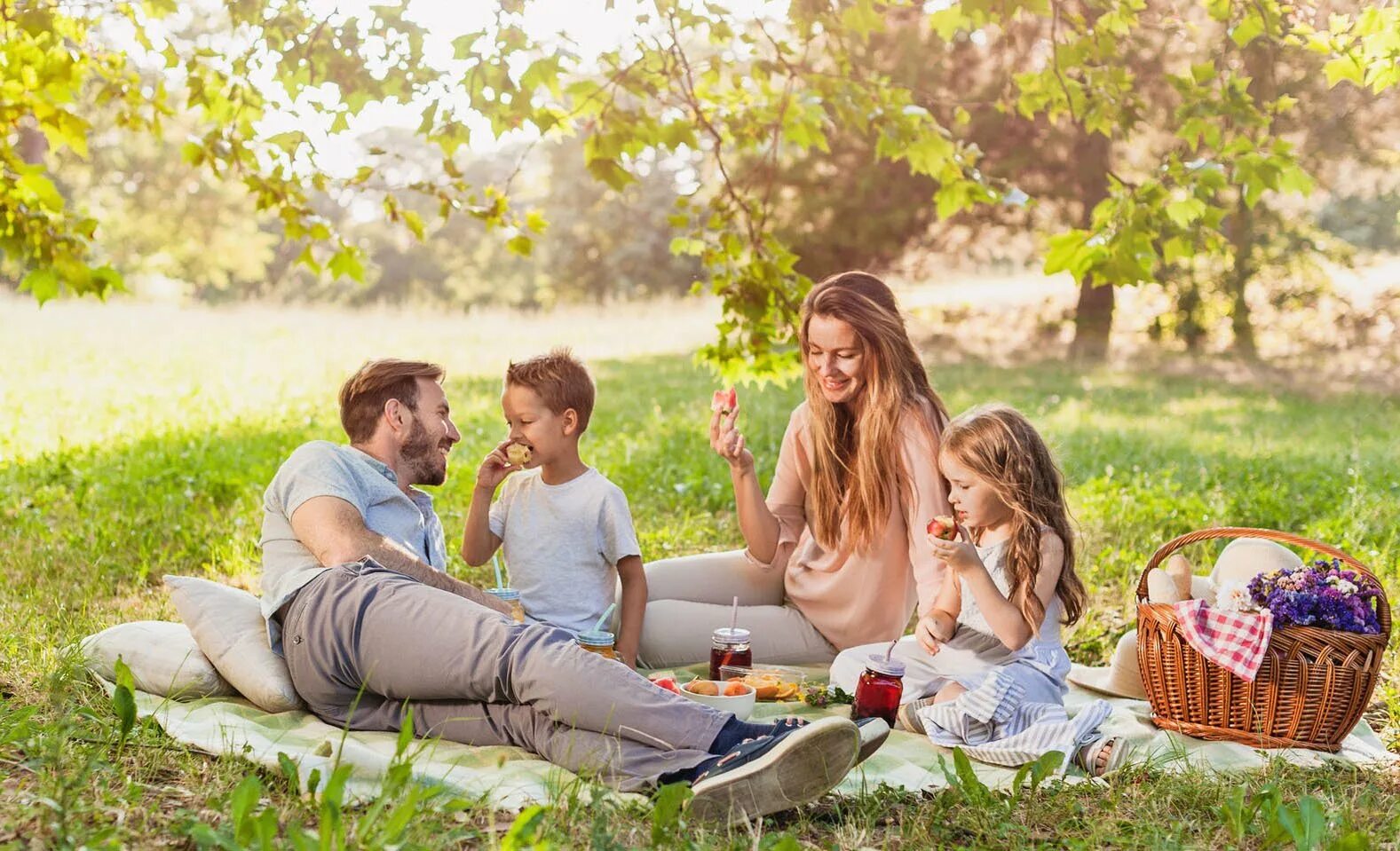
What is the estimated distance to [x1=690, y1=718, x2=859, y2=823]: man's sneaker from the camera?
2.96m

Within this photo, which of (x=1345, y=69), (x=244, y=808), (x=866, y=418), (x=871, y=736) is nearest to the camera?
(x=244, y=808)

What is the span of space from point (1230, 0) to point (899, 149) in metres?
1.53

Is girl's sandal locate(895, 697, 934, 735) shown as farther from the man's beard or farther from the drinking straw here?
the man's beard

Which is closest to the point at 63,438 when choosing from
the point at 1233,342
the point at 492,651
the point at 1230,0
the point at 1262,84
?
the point at 492,651

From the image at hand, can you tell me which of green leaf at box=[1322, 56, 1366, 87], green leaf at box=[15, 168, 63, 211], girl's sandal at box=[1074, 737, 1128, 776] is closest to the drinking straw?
girl's sandal at box=[1074, 737, 1128, 776]

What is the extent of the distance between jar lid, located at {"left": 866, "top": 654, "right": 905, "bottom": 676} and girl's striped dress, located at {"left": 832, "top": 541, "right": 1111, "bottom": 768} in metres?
0.16

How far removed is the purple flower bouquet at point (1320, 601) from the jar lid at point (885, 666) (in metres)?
1.14

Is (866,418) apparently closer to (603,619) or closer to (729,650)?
(729,650)

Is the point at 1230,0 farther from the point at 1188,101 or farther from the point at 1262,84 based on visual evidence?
the point at 1262,84

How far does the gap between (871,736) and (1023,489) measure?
4.23 ft

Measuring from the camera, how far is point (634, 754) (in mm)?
3195

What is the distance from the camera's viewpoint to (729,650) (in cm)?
444

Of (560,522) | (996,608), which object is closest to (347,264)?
(560,522)

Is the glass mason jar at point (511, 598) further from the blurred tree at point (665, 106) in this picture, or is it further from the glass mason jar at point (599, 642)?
the blurred tree at point (665, 106)
